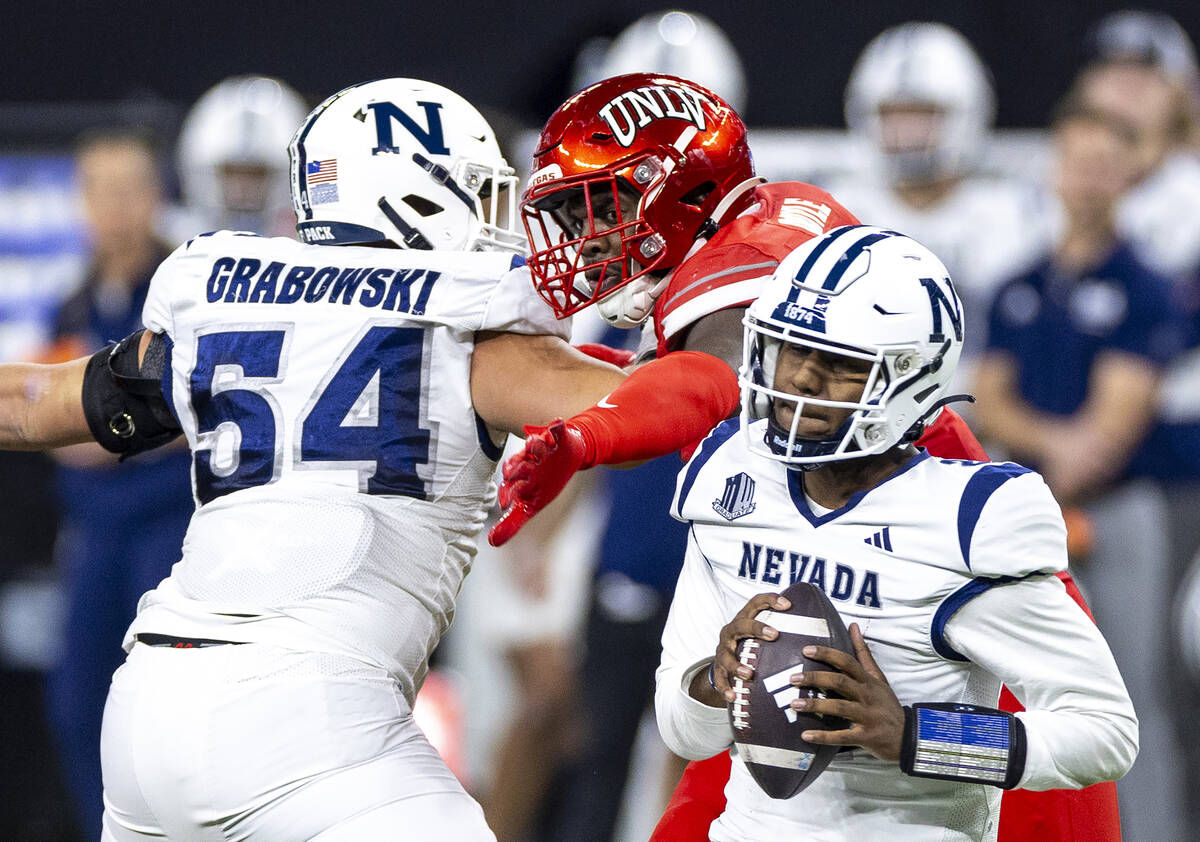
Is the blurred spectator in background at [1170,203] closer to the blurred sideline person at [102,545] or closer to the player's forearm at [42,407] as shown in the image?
the blurred sideline person at [102,545]

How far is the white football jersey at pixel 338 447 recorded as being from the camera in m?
2.38

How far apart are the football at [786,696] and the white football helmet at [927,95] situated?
3.64 metres

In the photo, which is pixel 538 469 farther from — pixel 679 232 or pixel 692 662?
pixel 679 232

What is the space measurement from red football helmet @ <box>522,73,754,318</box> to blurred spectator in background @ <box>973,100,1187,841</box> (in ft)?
8.64

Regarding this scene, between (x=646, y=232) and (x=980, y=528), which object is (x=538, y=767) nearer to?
(x=646, y=232)

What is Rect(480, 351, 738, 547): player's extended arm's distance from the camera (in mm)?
1968

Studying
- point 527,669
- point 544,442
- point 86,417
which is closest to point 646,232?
point 544,442

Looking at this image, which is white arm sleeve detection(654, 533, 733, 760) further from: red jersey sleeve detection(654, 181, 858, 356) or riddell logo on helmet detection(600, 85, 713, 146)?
riddell logo on helmet detection(600, 85, 713, 146)

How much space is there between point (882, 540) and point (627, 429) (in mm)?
353

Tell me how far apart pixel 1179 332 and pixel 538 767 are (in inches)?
98.3

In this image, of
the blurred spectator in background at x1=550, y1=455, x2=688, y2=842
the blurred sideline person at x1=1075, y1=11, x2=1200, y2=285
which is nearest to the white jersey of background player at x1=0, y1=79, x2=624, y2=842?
the blurred spectator in background at x1=550, y1=455, x2=688, y2=842

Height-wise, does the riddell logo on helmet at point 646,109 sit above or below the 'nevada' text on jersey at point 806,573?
above

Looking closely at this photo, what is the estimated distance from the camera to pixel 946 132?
5.52 metres

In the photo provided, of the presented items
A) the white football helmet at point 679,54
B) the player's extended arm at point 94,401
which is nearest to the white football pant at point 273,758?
the player's extended arm at point 94,401
